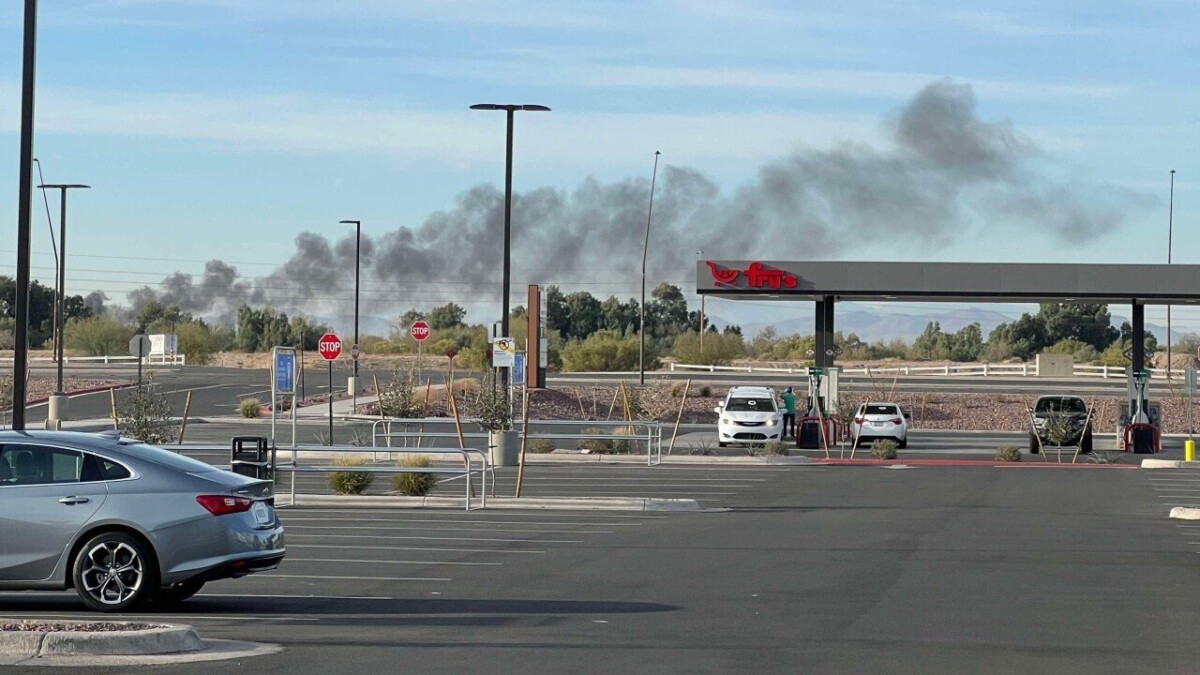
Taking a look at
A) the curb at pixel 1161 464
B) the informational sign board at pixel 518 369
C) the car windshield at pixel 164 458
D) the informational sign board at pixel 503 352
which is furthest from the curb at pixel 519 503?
the curb at pixel 1161 464

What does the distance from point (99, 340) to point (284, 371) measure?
8429 cm

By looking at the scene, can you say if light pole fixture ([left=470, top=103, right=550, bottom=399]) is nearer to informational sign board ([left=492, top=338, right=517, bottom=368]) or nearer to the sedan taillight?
informational sign board ([left=492, top=338, right=517, bottom=368])

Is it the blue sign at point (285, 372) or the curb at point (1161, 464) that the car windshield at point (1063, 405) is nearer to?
the curb at point (1161, 464)

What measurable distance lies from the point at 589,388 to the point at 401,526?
146 ft

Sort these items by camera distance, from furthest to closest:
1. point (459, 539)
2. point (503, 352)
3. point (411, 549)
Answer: point (503, 352) < point (459, 539) < point (411, 549)

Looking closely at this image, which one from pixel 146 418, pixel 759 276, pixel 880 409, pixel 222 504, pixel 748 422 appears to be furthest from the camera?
pixel 880 409

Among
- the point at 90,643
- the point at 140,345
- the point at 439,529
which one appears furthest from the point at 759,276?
the point at 90,643

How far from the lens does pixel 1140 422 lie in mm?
42375

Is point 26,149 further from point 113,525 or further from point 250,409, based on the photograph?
point 250,409

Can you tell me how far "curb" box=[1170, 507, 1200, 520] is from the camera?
24.0 m

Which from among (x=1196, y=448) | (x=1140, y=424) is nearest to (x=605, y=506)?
(x=1140, y=424)

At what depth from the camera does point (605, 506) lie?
975 inches

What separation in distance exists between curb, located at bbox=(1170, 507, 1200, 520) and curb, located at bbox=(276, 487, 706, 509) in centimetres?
737

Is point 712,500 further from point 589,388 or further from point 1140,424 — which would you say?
point 589,388
